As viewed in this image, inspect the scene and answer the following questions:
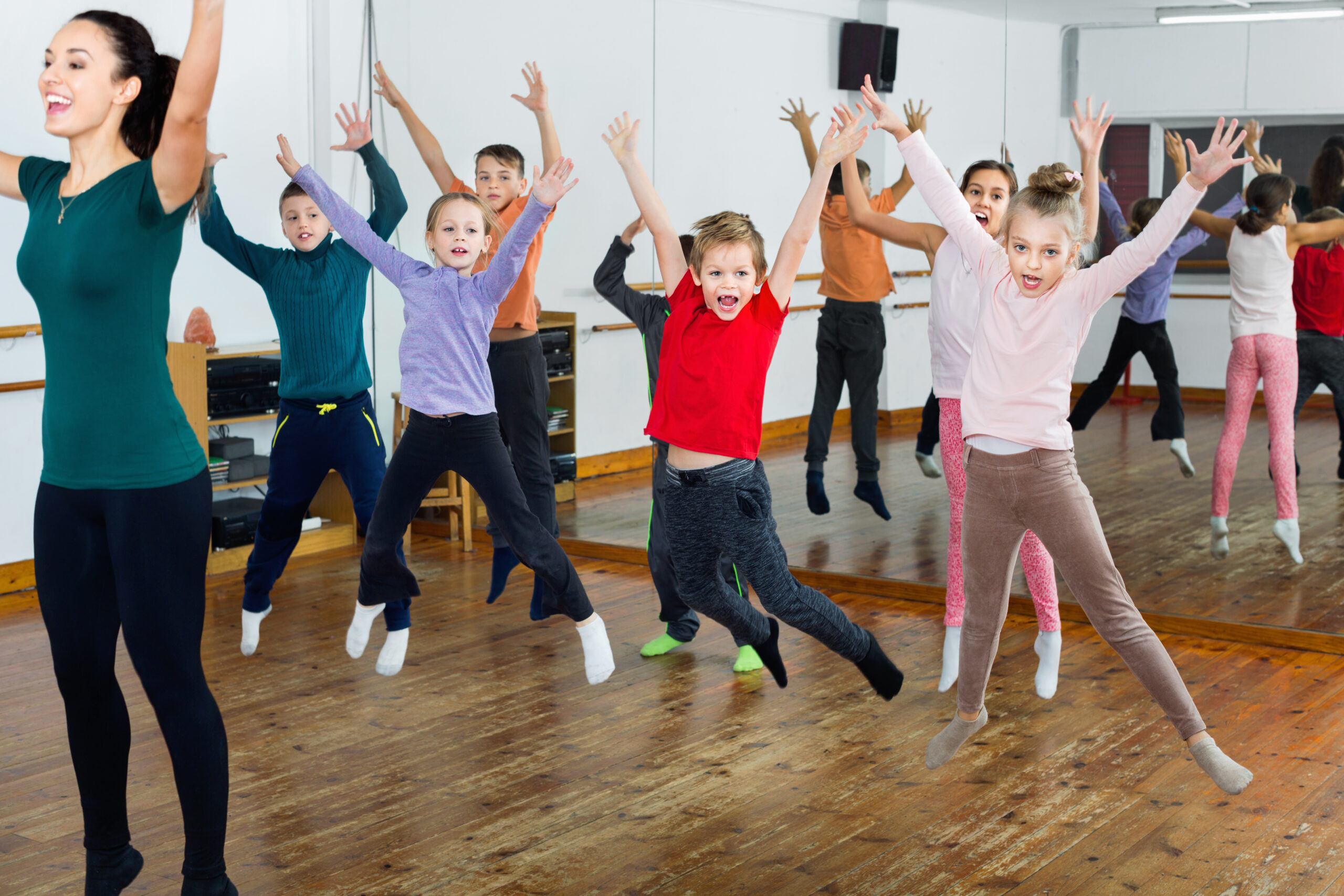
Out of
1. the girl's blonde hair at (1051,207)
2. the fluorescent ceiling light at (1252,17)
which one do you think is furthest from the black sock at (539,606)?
the fluorescent ceiling light at (1252,17)

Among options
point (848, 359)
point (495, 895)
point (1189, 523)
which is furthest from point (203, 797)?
point (1189, 523)

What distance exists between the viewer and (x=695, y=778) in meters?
3.42

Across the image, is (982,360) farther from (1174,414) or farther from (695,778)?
(1174,414)

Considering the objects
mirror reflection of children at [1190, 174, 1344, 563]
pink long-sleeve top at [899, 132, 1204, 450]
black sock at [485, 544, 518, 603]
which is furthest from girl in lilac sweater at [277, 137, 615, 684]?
mirror reflection of children at [1190, 174, 1344, 563]

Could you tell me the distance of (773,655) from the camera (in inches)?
147

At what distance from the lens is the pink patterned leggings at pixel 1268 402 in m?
4.62

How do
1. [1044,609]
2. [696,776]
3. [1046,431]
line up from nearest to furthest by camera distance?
[1046,431] → [696,776] → [1044,609]

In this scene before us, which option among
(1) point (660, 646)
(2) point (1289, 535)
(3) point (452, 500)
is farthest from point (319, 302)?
(2) point (1289, 535)

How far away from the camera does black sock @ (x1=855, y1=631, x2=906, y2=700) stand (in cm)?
351

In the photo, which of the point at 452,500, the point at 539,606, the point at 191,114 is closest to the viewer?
the point at 191,114

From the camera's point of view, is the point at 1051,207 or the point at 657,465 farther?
the point at 657,465

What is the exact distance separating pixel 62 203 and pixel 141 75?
0.85ft

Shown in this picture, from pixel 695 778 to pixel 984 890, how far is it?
0.90 meters

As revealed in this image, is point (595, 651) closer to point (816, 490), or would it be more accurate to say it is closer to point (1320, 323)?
point (816, 490)
